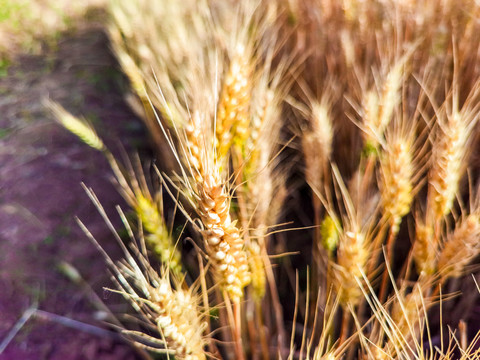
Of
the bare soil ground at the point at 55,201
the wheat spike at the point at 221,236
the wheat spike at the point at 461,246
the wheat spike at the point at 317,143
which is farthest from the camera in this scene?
the bare soil ground at the point at 55,201

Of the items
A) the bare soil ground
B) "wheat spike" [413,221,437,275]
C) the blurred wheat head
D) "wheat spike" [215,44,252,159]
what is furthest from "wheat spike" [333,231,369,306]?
the bare soil ground

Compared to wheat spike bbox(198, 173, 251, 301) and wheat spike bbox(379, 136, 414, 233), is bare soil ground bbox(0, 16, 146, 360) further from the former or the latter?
wheat spike bbox(379, 136, 414, 233)

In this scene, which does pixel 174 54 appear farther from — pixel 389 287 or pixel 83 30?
pixel 83 30

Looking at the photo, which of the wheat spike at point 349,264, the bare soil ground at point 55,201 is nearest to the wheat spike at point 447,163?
the wheat spike at point 349,264

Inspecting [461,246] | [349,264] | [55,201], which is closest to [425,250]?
[461,246]

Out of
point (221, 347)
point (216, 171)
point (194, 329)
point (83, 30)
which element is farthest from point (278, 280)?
point (83, 30)

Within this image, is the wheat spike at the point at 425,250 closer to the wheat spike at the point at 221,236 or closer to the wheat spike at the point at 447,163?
the wheat spike at the point at 447,163
